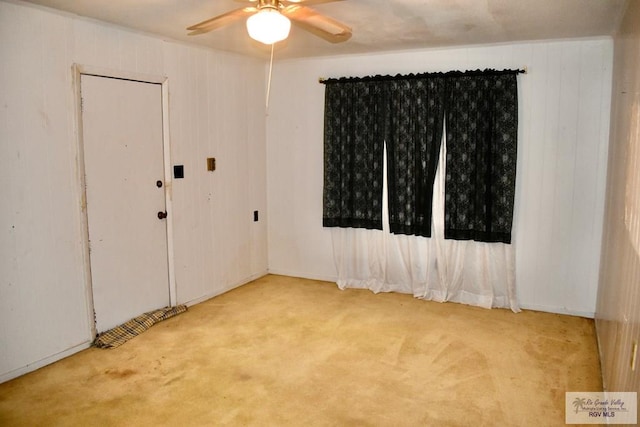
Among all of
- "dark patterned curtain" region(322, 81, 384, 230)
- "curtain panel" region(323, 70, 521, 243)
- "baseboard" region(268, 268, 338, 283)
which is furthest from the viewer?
"baseboard" region(268, 268, 338, 283)

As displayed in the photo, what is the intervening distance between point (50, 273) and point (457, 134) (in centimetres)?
352

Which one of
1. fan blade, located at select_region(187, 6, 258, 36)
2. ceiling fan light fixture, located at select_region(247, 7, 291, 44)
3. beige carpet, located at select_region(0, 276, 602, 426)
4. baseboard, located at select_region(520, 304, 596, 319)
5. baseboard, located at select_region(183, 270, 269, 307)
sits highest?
fan blade, located at select_region(187, 6, 258, 36)

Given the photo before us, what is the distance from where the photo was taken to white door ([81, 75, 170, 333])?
358 cm

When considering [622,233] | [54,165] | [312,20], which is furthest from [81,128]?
[622,233]

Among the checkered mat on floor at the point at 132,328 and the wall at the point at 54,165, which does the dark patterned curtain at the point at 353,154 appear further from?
the checkered mat on floor at the point at 132,328

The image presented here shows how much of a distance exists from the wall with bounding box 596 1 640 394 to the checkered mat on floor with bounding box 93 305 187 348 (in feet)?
10.7

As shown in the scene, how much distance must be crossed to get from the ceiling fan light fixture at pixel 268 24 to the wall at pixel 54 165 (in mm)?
1738

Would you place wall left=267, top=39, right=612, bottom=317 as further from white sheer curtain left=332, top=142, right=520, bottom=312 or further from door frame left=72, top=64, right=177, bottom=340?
door frame left=72, top=64, right=177, bottom=340

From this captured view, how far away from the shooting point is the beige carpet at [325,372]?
2703 millimetres

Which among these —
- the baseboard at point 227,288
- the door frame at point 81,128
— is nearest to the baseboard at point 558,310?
the baseboard at point 227,288

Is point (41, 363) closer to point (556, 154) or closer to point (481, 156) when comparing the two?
point (481, 156)

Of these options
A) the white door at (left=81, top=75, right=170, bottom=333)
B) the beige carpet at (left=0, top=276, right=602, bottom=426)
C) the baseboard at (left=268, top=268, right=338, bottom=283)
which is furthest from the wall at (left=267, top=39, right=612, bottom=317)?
the white door at (left=81, top=75, right=170, bottom=333)

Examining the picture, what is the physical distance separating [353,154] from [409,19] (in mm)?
1711

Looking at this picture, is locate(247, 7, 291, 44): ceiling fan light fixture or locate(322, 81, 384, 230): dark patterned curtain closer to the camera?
locate(247, 7, 291, 44): ceiling fan light fixture
